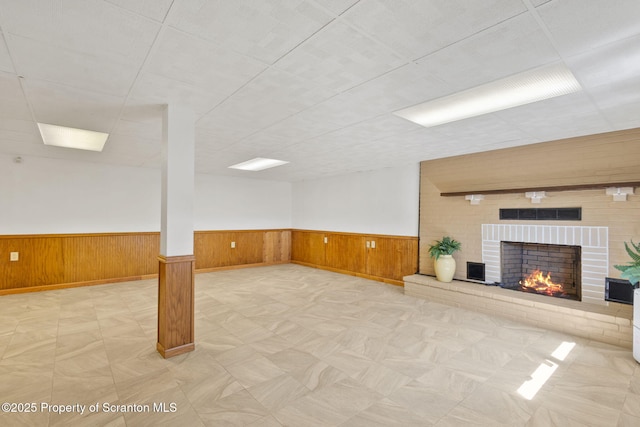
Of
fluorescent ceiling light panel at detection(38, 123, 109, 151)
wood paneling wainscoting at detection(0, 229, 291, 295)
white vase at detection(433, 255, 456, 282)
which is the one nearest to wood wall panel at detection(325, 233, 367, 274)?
white vase at detection(433, 255, 456, 282)

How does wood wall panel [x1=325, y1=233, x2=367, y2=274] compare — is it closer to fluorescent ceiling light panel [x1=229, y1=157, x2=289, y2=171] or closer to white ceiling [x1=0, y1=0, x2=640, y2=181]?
fluorescent ceiling light panel [x1=229, y1=157, x2=289, y2=171]

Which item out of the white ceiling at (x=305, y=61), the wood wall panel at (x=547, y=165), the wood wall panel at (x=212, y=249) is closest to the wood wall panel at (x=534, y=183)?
the wood wall panel at (x=547, y=165)

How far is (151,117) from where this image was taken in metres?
3.39

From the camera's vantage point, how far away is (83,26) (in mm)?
1767

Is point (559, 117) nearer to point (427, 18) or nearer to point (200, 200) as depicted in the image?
point (427, 18)

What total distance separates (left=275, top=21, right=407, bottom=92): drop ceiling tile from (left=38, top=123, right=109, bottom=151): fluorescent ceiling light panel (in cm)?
328

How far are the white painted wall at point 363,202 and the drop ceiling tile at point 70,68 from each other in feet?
16.3

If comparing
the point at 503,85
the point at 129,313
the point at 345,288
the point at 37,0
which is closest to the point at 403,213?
the point at 345,288

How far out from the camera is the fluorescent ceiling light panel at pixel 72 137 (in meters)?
3.91

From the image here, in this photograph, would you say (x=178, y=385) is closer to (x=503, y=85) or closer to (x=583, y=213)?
(x=503, y=85)

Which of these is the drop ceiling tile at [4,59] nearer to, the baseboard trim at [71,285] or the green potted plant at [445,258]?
the baseboard trim at [71,285]

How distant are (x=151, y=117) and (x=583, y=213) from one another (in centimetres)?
556

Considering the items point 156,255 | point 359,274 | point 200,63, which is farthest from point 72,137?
point 359,274

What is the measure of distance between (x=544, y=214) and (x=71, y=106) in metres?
6.01
